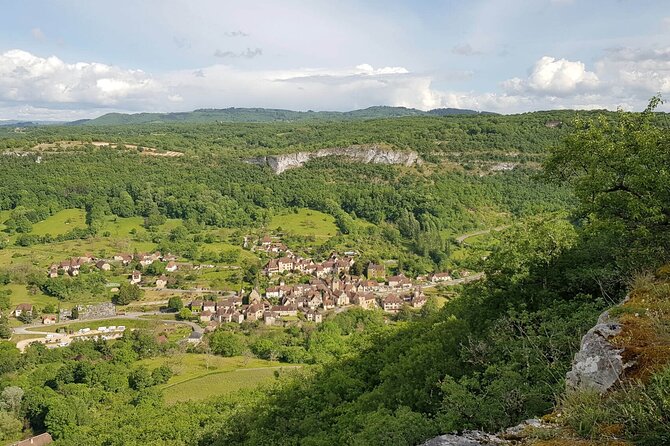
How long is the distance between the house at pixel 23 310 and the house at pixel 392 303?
43.0 metres

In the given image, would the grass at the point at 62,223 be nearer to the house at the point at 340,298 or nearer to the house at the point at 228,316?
the house at the point at 228,316

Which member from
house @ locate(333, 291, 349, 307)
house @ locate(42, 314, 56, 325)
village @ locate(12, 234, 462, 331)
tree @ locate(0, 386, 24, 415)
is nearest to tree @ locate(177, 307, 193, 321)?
village @ locate(12, 234, 462, 331)

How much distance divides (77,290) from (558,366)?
67779 millimetres

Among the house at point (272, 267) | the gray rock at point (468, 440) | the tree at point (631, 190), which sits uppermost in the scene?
the tree at point (631, 190)

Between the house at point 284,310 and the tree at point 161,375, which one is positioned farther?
the house at point 284,310

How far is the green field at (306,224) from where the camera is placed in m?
94.1

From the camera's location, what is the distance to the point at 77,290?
209 feet

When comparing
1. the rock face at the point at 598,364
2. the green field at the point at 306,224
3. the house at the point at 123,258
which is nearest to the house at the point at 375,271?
the green field at the point at 306,224

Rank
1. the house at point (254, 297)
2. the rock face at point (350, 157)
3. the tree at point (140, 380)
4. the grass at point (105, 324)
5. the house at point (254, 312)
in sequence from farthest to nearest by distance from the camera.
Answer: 1. the rock face at point (350, 157)
2. the house at point (254, 297)
3. the house at point (254, 312)
4. the grass at point (105, 324)
5. the tree at point (140, 380)

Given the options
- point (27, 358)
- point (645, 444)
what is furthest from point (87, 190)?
point (645, 444)

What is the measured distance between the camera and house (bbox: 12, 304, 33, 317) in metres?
56.1

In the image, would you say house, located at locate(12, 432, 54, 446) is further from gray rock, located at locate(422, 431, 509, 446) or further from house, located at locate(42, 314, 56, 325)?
gray rock, located at locate(422, 431, 509, 446)

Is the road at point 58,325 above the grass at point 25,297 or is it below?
below

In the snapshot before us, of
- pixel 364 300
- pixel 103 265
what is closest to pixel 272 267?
pixel 364 300
